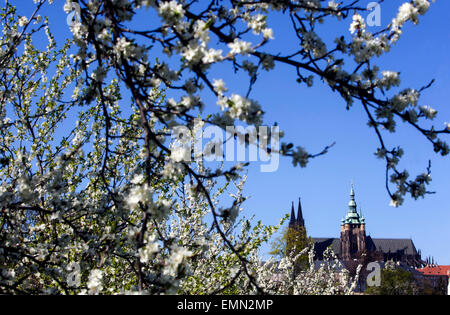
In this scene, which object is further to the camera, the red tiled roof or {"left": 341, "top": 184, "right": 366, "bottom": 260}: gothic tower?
the red tiled roof

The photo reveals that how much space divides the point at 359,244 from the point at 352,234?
3.48 m

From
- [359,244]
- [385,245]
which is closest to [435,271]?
[385,245]

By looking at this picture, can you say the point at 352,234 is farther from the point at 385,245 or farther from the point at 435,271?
the point at 435,271

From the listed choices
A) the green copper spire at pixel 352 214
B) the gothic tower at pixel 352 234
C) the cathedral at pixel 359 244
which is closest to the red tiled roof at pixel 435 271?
the cathedral at pixel 359 244

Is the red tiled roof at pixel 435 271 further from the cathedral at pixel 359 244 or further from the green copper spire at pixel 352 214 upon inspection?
the green copper spire at pixel 352 214

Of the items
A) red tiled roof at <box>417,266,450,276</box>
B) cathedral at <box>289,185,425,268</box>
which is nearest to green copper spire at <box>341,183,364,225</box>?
cathedral at <box>289,185,425,268</box>

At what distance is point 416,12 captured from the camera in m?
→ 3.94

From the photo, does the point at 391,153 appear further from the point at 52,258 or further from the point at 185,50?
→ the point at 52,258

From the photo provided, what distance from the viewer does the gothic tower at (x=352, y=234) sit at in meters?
108

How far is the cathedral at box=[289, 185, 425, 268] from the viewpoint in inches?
4250

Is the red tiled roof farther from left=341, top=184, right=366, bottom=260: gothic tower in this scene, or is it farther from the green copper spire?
the green copper spire
